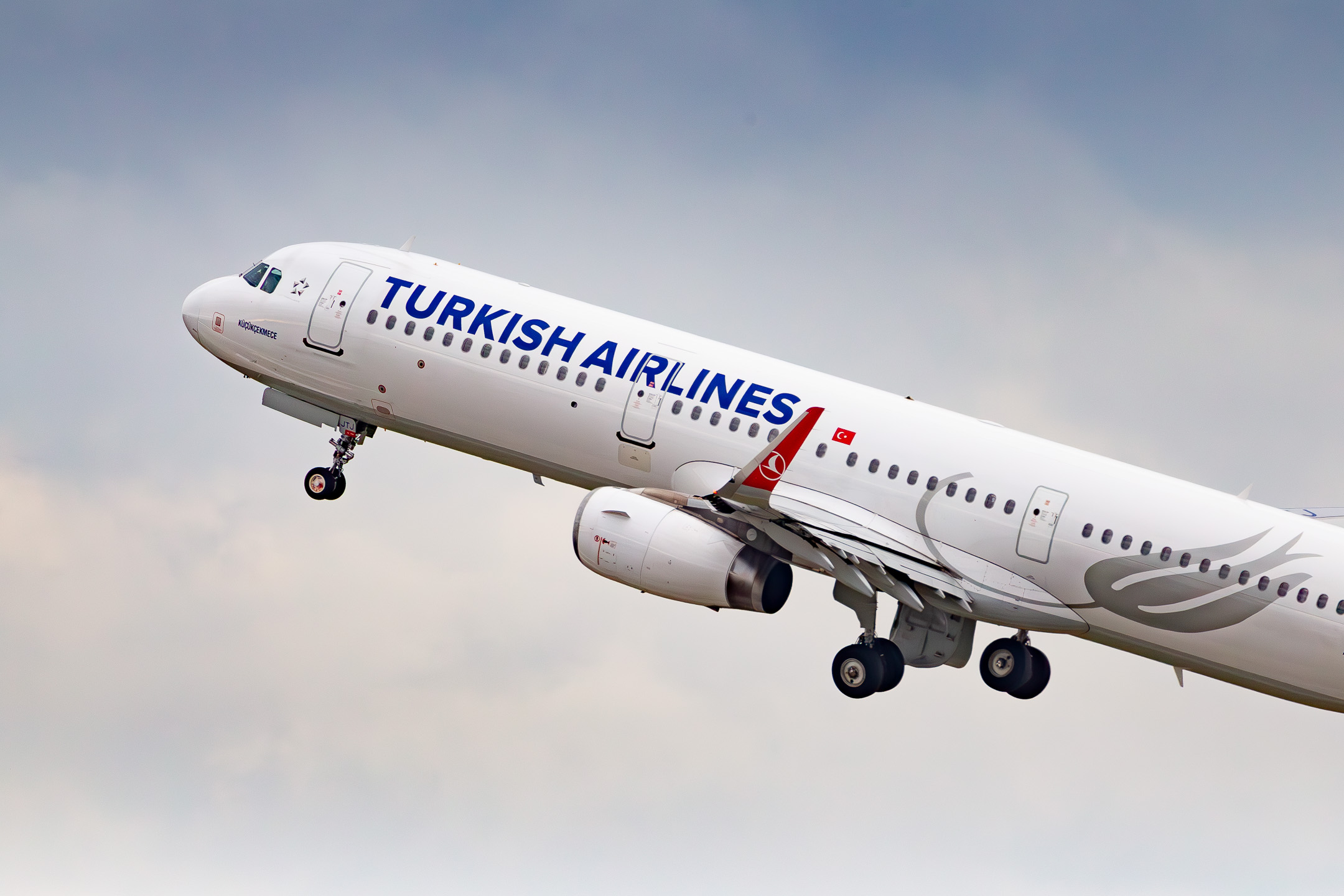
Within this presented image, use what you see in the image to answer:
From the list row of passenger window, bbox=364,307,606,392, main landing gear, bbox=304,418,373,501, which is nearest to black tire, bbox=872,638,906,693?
row of passenger window, bbox=364,307,606,392

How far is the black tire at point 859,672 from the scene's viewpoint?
92.4 feet

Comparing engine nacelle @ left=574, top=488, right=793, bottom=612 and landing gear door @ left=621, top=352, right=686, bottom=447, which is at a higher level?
landing gear door @ left=621, top=352, right=686, bottom=447

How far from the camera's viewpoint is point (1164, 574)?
88.7ft

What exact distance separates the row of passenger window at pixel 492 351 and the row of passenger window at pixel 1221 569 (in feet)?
29.6

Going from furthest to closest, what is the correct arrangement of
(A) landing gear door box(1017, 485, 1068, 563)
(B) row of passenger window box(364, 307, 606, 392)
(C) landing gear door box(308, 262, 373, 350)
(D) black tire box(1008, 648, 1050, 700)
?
1. (C) landing gear door box(308, 262, 373, 350)
2. (B) row of passenger window box(364, 307, 606, 392)
3. (D) black tire box(1008, 648, 1050, 700)
4. (A) landing gear door box(1017, 485, 1068, 563)

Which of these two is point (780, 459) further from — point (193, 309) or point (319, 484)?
point (193, 309)

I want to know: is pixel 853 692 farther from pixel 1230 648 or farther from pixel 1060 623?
pixel 1230 648

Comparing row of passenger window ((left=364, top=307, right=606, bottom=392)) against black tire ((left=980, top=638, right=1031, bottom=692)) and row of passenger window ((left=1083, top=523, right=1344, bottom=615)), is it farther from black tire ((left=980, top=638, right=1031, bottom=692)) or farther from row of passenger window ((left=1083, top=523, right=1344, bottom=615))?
row of passenger window ((left=1083, top=523, right=1344, bottom=615))

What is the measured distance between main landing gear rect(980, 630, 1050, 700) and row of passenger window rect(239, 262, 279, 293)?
15196 mm

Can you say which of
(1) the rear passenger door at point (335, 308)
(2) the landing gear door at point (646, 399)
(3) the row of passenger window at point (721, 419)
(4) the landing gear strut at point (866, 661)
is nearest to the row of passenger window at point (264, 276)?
(1) the rear passenger door at point (335, 308)

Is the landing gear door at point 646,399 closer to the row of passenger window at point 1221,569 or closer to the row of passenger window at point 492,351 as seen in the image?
the row of passenger window at point 492,351

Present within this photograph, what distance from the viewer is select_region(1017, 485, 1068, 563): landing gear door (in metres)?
27.7

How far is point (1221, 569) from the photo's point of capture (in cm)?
2688

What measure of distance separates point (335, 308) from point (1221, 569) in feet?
54.3
